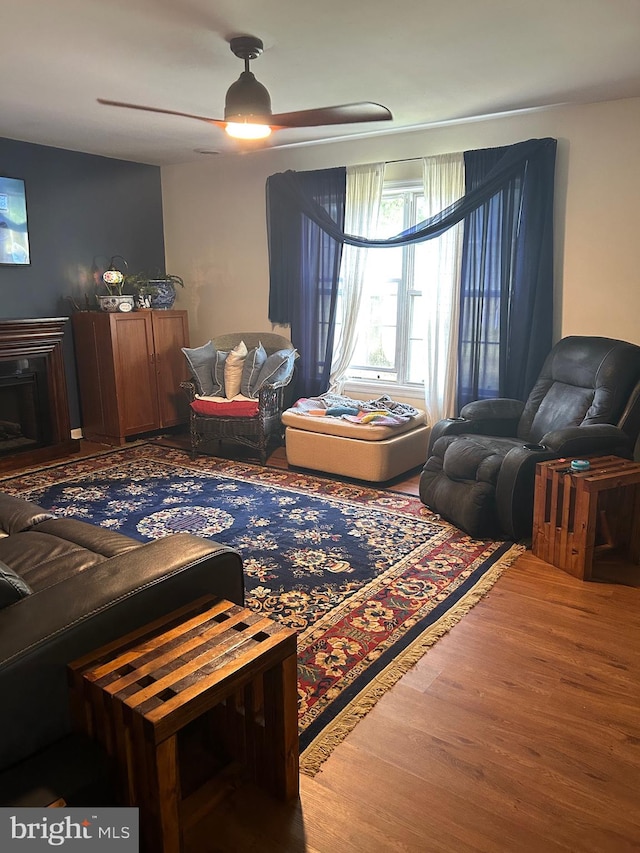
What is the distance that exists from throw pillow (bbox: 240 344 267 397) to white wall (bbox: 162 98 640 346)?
64 cm

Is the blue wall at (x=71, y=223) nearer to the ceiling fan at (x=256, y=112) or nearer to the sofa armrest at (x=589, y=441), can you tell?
the ceiling fan at (x=256, y=112)

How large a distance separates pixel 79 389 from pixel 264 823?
4858mm

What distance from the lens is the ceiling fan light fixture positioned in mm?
3059

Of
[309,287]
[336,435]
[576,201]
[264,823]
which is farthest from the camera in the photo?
[309,287]

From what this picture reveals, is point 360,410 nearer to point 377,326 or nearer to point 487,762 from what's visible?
point 377,326

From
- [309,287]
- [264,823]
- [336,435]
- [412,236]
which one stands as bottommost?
[264,823]

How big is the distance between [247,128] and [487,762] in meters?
2.79

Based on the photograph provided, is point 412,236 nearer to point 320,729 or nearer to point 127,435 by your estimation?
point 127,435

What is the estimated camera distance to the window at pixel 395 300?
203 inches

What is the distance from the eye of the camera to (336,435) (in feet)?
15.4

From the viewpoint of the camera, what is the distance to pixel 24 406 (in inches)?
208

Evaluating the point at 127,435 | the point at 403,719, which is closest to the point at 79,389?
the point at 127,435

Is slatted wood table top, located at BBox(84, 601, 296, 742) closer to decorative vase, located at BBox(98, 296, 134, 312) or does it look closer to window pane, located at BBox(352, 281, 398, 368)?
window pane, located at BBox(352, 281, 398, 368)

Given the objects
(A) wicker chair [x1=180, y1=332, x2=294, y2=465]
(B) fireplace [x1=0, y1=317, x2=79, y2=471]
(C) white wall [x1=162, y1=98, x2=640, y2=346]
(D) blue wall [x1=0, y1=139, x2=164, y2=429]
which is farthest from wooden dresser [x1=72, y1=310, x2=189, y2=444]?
(C) white wall [x1=162, y1=98, x2=640, y2=346]
